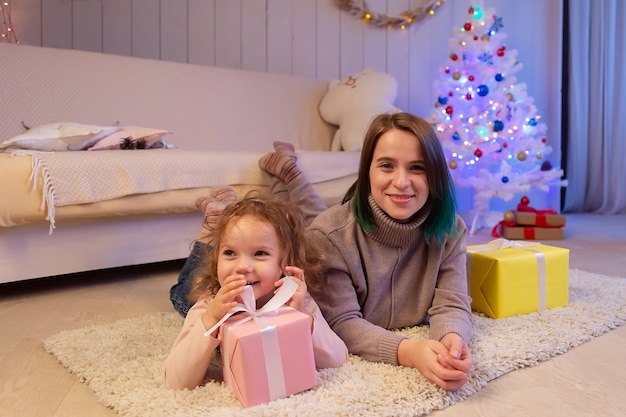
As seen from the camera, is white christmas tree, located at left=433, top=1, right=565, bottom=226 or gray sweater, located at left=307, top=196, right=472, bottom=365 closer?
gray sweater, located at left=307, top=196, right=472, bottom=365

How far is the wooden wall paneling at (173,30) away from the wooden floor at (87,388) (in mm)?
1537

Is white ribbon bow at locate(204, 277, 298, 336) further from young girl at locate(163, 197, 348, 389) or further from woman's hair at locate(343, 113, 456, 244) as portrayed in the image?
woman's hair at locate(343, 113, 456, 244)

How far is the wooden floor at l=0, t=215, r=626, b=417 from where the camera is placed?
0.83 m

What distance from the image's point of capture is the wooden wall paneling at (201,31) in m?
2.93

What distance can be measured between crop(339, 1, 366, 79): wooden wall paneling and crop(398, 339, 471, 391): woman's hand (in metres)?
2.73

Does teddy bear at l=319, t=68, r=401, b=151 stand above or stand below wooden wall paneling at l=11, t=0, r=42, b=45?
below

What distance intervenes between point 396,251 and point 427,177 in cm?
18

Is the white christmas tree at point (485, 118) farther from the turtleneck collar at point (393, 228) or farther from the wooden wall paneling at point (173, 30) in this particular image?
the turtleneck collar at point (393, 228)

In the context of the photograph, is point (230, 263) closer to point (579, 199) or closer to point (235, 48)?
point (235, 48)

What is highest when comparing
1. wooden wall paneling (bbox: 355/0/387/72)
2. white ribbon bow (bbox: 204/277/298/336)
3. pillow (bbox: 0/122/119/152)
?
wooden wall paneling (bbox: 355/0/387/72)

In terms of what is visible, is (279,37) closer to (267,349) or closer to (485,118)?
(485,118)

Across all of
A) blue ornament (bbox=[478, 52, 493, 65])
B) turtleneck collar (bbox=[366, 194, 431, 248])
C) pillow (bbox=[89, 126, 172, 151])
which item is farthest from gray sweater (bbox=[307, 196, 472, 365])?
blue ornament (bbox=[478, 52, 493, 65])

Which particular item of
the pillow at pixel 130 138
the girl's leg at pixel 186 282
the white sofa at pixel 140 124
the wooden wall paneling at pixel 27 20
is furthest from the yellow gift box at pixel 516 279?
the wooden wall paneling at pixel 27 20

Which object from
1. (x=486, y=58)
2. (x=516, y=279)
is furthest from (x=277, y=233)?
(x=486, y=58)
